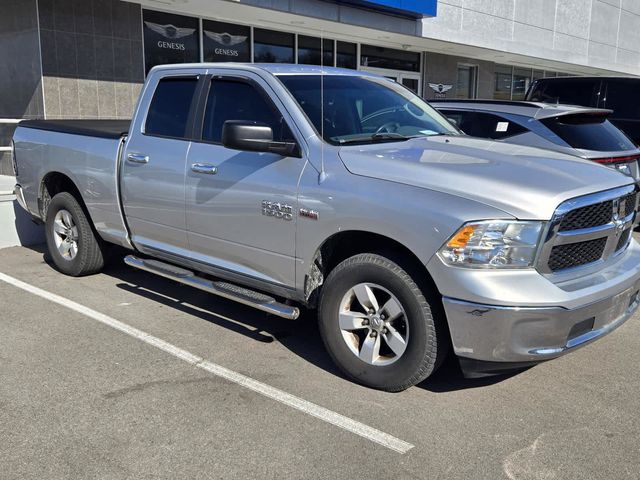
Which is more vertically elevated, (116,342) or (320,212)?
(320,212)

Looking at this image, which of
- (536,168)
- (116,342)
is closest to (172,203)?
(116,342)

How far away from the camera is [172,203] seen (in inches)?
199

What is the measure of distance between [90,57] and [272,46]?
4.57 metres

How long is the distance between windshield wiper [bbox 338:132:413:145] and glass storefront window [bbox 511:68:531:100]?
19.8m

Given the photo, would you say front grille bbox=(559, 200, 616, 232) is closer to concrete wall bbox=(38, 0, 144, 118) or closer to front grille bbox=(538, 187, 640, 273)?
front grille bbox=(538, 187, 640, 273)

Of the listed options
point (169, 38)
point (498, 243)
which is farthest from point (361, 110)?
point (169, 38)

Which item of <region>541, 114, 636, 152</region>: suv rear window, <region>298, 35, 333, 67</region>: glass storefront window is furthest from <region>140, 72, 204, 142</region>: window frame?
<region>298, 35, 333, 67</region>: glass storefront window

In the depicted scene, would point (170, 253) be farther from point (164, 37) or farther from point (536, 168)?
point (164, 37)

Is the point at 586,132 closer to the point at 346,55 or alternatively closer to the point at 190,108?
the point at 190,108

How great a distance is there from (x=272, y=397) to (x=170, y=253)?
1853mm

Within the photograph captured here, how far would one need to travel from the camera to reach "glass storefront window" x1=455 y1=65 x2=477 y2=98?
20.1 m

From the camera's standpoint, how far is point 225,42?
13461 millimetres

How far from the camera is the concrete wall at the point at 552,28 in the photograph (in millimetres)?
16781

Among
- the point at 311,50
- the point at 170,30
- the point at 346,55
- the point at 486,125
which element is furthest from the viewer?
the point at 346,55
